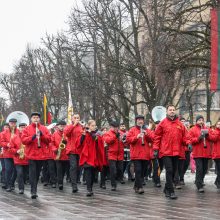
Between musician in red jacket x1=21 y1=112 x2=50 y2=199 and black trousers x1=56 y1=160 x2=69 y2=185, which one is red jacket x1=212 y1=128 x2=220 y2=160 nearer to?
black trousers x1=56 y1=160 x2=69 y2=185

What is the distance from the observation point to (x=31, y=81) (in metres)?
57.8

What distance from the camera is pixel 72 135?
16.6 m

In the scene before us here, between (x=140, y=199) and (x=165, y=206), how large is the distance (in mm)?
1758

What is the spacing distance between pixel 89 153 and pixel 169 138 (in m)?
2.13

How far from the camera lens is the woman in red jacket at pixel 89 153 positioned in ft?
49.8

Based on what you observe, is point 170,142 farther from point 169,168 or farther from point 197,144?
point 197,144

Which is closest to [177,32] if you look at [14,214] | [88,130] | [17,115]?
[17,115]

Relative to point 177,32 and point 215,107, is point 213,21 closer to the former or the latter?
point 177,32

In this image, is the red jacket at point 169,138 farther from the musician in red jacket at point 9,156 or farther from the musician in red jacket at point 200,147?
the musician in red jacket at point 9,156

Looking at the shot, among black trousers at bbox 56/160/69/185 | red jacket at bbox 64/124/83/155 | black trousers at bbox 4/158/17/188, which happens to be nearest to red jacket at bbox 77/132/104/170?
red jacket at bbox 64/124/83/155

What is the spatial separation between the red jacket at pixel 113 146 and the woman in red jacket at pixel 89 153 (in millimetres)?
2259

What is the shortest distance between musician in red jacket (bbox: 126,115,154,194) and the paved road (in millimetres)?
516

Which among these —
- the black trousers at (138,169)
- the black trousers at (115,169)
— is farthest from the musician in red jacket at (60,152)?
the black trousers at (138,169)

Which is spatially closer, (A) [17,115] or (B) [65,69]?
(A) [17,115]
